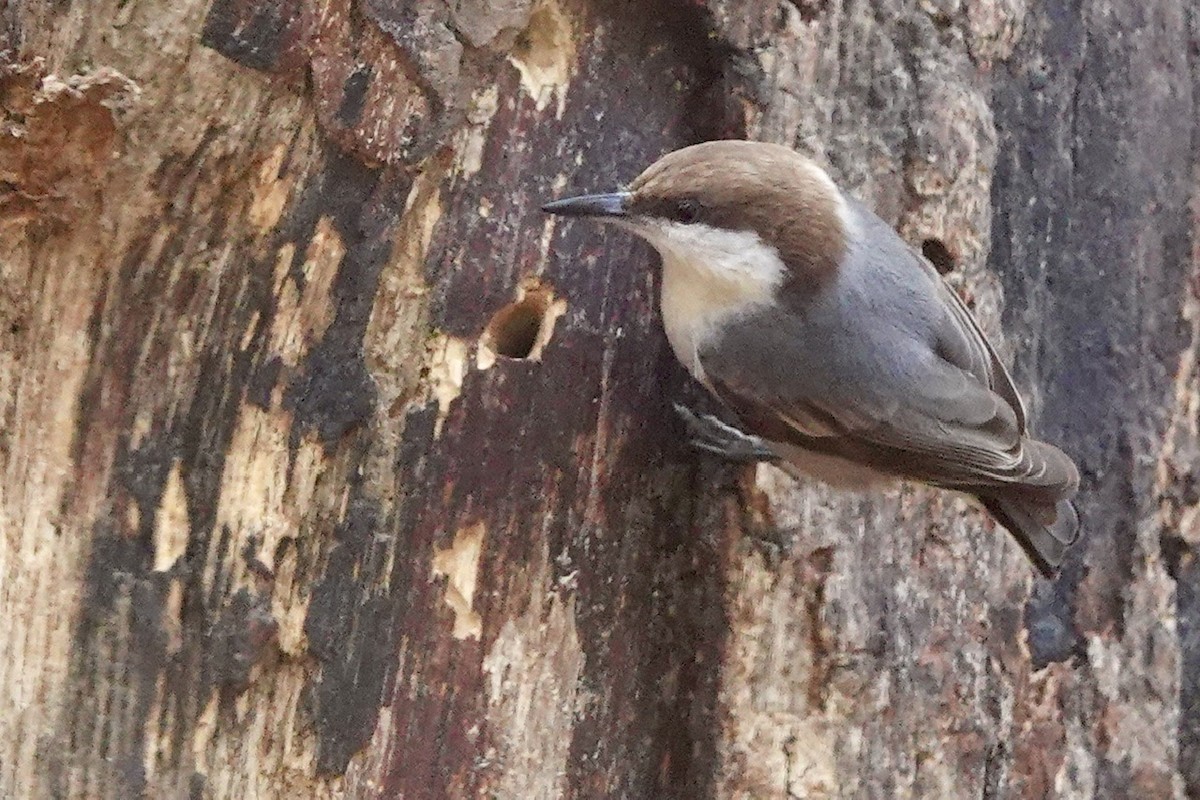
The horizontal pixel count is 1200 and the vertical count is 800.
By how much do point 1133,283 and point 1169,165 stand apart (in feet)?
0.91

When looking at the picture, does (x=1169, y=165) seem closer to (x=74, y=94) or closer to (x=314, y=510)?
(x=314, y=510)

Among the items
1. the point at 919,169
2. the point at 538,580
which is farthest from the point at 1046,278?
the point at 538,580

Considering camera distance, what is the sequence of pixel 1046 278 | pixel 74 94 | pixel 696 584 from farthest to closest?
pixel 1046 278
pixel 696 584
pixel 74 94

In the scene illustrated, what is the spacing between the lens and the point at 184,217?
5.86 feet

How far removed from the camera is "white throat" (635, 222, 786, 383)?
1921 millimetres

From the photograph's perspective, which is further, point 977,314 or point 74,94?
point 977,314

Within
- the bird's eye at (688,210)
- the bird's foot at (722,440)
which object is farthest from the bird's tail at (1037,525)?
the bird's eye at (688,210)

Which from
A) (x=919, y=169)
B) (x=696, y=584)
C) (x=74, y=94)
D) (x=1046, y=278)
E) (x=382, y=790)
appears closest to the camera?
(x=74, y=94)

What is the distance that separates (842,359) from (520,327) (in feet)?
1.86

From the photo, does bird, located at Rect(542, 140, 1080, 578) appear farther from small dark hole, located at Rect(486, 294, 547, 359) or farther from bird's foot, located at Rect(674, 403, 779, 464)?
small dark hole, located at Rect(486, 294, 547, 359)

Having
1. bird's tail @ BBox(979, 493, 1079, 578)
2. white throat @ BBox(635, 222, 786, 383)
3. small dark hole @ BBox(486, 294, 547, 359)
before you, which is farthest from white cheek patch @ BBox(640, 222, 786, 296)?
bird's tail @ BBox(979, 493, 1079, 578)

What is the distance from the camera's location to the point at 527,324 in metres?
1.89

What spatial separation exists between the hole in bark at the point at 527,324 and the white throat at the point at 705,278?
20cm

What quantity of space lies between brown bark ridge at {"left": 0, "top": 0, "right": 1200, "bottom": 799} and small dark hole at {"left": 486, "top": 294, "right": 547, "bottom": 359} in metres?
0.01
